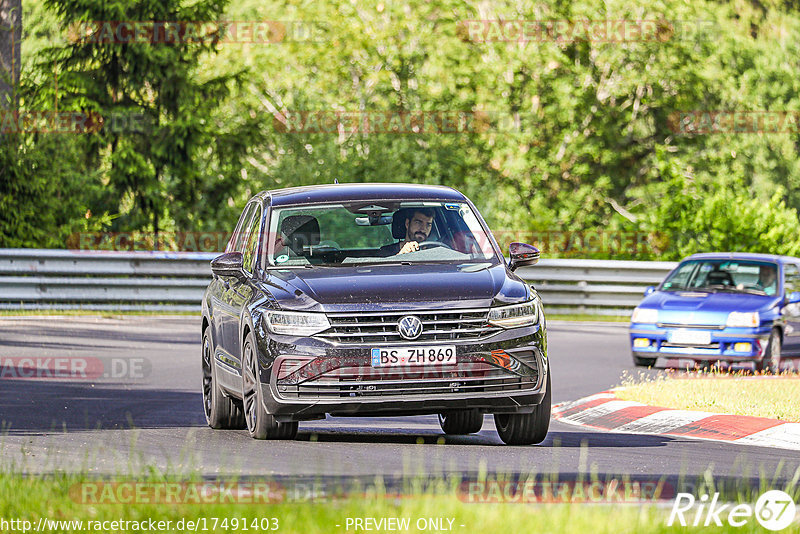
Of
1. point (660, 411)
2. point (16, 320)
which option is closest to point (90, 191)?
point (16, 320)

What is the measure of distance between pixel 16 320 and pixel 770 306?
11.3m

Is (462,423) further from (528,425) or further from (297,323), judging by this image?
(297,323)

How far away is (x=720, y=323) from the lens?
57.7 feet

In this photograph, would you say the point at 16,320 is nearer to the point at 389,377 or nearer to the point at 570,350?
the point at 570,350

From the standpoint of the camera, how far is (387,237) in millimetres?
10961

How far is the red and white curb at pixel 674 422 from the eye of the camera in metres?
11.3

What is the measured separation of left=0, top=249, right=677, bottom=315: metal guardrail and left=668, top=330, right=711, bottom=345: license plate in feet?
30.6

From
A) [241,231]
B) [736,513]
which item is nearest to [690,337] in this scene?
[241,231]

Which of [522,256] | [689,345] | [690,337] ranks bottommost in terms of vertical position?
[689,345]

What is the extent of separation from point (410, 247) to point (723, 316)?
7857 mm

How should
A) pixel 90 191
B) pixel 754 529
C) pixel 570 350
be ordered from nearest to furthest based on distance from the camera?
pixel 754 529, pixel 570 350, pixel 90 191

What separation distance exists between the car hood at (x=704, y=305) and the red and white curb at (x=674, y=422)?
13.5ft

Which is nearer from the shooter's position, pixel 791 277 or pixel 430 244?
pixel 430 244

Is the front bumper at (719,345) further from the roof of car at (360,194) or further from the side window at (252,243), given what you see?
the side window at (252,243)
